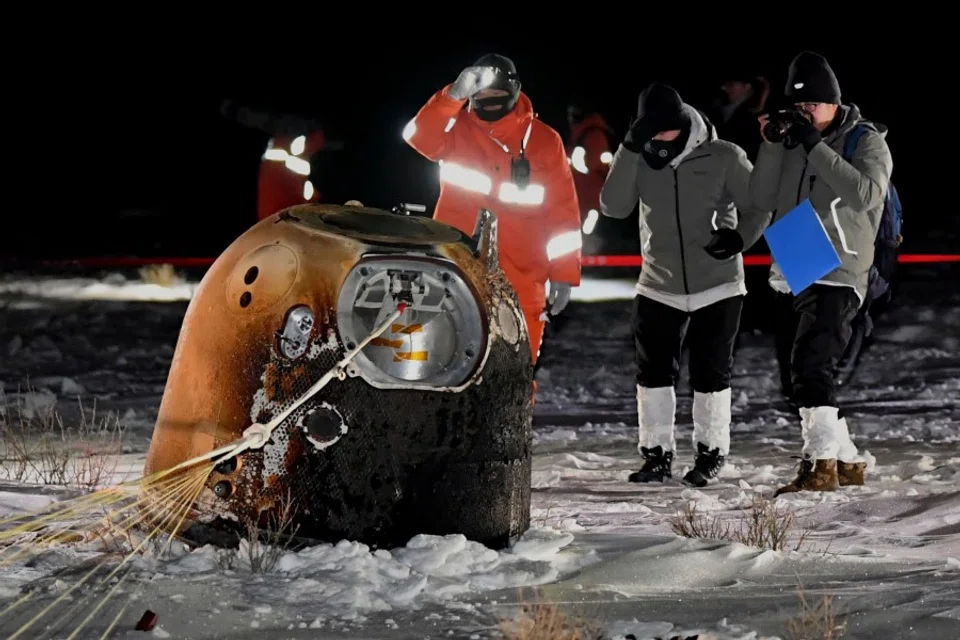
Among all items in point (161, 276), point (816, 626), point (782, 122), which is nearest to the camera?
point (816, 626)

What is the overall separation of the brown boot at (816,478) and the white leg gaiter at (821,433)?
0.10 ft

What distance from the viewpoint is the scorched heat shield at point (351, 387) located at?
446cm

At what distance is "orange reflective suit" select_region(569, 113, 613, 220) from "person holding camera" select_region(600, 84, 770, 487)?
5.05 m

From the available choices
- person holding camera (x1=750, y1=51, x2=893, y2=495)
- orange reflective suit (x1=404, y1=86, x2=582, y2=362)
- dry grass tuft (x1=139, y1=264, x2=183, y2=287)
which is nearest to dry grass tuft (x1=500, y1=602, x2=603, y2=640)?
person holding camera (x1=750, y1=51, x2=893, y2=495)

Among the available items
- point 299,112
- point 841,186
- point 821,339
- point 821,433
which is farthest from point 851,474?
point 299,112

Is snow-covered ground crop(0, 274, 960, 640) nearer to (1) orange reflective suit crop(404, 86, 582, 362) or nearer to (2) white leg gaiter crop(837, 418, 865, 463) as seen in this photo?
(2) white leg gaiter crop(837, 418, 865, 463)

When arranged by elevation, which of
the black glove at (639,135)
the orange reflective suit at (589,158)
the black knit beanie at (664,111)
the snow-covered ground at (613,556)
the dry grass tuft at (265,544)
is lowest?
the snow-covered ground at (613,556)

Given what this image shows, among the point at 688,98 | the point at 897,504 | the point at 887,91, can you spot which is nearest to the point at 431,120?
the point at 897,504

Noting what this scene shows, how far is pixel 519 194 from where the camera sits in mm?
6984

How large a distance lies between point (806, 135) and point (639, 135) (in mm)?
837

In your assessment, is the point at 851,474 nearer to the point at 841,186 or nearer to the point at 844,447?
the point at 844,447

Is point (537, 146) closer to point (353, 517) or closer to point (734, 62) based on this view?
point (353, 517)

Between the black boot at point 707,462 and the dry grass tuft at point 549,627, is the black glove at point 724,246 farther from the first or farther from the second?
the dry grass tuft at point 549,627

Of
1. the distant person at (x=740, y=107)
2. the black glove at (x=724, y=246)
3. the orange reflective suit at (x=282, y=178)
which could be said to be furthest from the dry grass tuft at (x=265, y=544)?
the distant person at (x=740, y=107)
